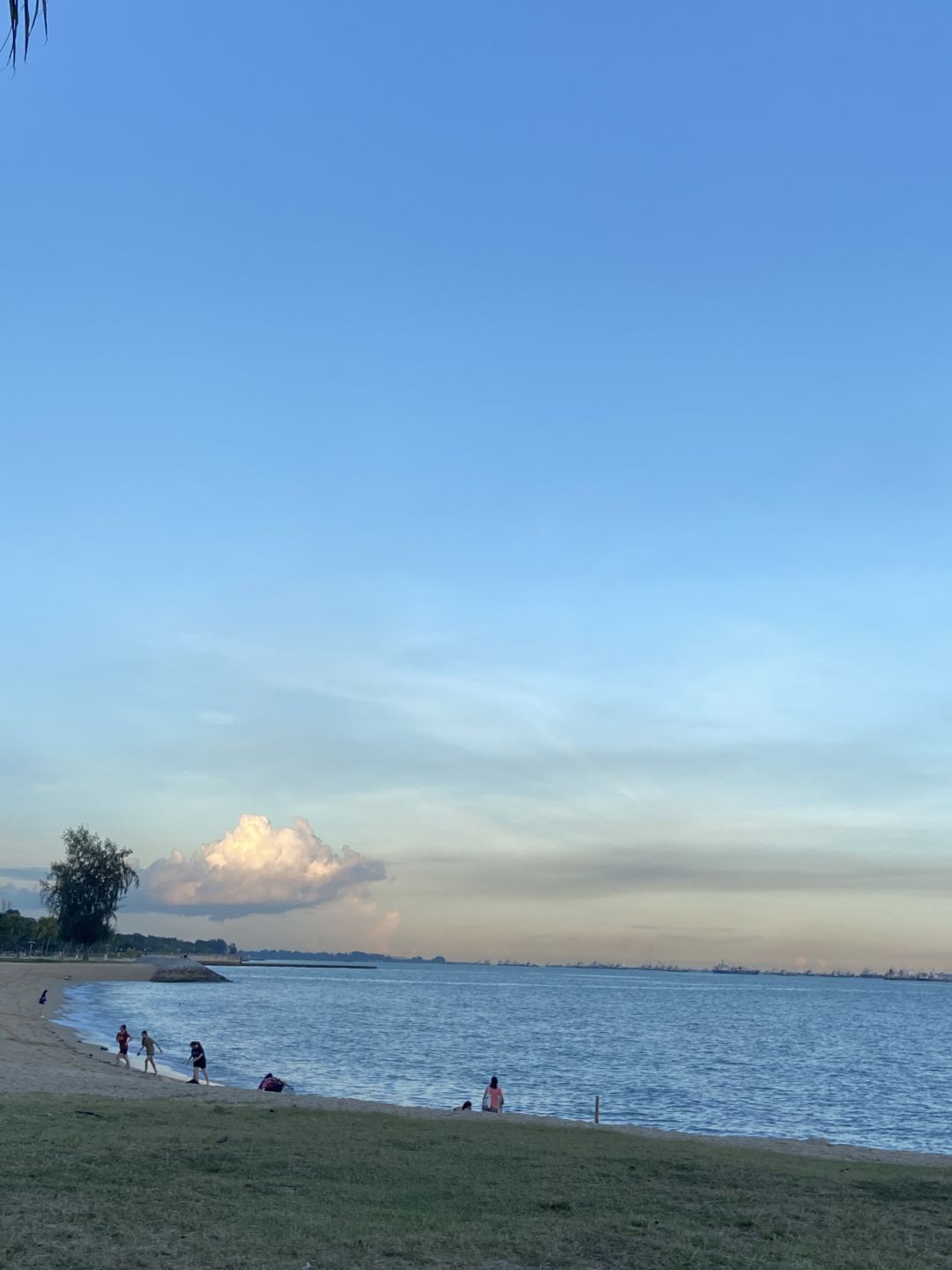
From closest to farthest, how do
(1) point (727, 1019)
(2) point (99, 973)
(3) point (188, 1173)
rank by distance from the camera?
(3) point (188, 1173)
(1) point (727, 1019)
(2) point (99, 973)

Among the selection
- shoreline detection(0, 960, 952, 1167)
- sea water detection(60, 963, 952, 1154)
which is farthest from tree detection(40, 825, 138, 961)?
shoreline detection(0, 960, 952, 1167)

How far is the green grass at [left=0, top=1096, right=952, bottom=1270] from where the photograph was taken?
1165 centimetres

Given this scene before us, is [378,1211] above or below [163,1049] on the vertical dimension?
above

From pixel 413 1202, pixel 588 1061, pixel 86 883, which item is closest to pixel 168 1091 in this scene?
pixel 413 1202

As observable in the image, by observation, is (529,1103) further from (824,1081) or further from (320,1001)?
(320,1001)

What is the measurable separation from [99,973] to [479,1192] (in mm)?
149171

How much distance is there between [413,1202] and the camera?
14.6m

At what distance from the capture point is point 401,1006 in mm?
137875

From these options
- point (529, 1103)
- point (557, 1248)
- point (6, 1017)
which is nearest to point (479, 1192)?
point (557, 1248)

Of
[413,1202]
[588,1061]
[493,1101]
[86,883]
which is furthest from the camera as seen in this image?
[86,883]

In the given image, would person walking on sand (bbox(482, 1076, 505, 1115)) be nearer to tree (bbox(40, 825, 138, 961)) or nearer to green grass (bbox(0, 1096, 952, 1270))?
green grass (bbox(0, 1096, 952, 1270))

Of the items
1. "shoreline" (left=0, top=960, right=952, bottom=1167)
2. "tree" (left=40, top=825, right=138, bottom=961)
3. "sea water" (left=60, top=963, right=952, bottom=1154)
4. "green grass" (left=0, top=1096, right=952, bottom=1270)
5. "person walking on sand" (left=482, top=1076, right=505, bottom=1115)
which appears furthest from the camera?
"tree" (left=40, top=825, right=138, bottom=961)

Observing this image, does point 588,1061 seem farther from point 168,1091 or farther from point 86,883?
point 86,883

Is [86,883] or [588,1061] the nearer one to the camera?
[588,1061]
